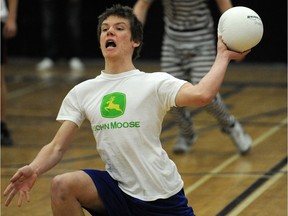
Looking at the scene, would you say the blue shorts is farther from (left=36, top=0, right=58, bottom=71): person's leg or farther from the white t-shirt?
(left=36, top=0, right=58, bottom=71): person's leg

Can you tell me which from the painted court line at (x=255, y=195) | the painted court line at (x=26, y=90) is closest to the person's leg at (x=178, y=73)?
the painted court line at (x=255, y=195)

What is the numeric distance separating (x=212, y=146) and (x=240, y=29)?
3974 mm

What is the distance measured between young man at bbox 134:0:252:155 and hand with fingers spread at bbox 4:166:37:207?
10.9ft

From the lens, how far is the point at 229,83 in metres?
12.2

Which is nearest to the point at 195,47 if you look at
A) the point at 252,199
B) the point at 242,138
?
the point at 242,138

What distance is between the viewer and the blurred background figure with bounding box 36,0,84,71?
1371 centimetres

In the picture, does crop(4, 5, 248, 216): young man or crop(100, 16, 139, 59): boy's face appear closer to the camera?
crop(4, 5, 248, 216): young man

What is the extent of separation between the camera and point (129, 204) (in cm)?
468

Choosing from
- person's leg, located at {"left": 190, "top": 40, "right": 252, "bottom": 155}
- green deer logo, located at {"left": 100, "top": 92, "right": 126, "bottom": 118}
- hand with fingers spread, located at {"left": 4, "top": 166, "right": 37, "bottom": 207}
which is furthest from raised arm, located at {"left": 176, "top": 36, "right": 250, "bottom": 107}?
person's leg, located at {"left": 190, "top": 40, "right": 252, "bottom": 155}

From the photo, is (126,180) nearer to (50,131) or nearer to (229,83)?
(50,131)

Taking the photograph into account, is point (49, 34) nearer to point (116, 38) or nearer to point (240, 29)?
point (116, 38)

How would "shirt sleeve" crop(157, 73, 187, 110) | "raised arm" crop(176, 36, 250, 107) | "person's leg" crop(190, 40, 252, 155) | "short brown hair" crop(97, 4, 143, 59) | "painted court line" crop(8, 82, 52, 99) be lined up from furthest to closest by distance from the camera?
"painted court line" crop(8, 82, 52, 99) → "person's leg" crop(190, 40, 252, 155) → "short brown hair" crop(97, 4, 143, 59) → "shirt sleeve" crop(157, 73, 187, 110) → "raised arm" crop(176, 36, 250, 107)

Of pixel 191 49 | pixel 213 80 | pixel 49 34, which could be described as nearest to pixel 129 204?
pixel 213 80

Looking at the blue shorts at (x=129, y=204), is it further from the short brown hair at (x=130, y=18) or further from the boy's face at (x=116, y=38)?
the short brown hair at (x=130, y=18)
